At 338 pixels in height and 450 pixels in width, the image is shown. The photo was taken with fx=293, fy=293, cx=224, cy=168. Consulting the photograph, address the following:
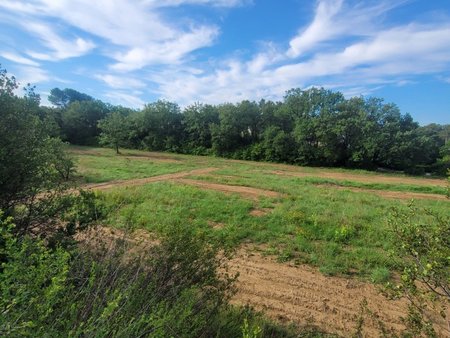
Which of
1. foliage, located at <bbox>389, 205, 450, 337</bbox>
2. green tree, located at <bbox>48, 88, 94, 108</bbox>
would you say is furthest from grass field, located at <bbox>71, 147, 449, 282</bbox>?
green tree, located at <bbox>48, 88, 94, 108</bbox>

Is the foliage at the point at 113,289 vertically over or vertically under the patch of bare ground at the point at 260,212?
over

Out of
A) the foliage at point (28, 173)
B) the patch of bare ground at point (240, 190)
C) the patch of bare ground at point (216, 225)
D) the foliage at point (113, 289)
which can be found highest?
the foliage at point (28, 173)

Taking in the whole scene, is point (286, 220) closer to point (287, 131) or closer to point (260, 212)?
point (260, 212)

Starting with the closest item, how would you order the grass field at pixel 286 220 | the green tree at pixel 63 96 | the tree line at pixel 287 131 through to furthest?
the grass field at pixel 286 220
the tree line at pixel 287 131
the green tree at pixel 63 96

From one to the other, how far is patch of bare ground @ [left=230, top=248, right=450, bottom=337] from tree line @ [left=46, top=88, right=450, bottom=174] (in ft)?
100.0

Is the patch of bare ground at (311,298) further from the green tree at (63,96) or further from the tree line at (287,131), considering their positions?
the green tree at (63,96)

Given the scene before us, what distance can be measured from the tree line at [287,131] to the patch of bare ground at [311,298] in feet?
100.0

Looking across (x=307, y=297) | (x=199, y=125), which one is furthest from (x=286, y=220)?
(x=199, y=125)

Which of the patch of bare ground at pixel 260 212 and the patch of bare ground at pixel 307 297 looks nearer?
the patch of bare ground at pixel 307 297

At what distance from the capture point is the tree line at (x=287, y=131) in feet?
111

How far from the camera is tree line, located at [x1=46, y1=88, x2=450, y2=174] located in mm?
33688

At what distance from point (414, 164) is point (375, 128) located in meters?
5.88

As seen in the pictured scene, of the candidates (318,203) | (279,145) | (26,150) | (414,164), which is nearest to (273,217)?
(318,203)

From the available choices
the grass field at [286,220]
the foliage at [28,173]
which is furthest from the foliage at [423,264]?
the foliage at [28,173]
